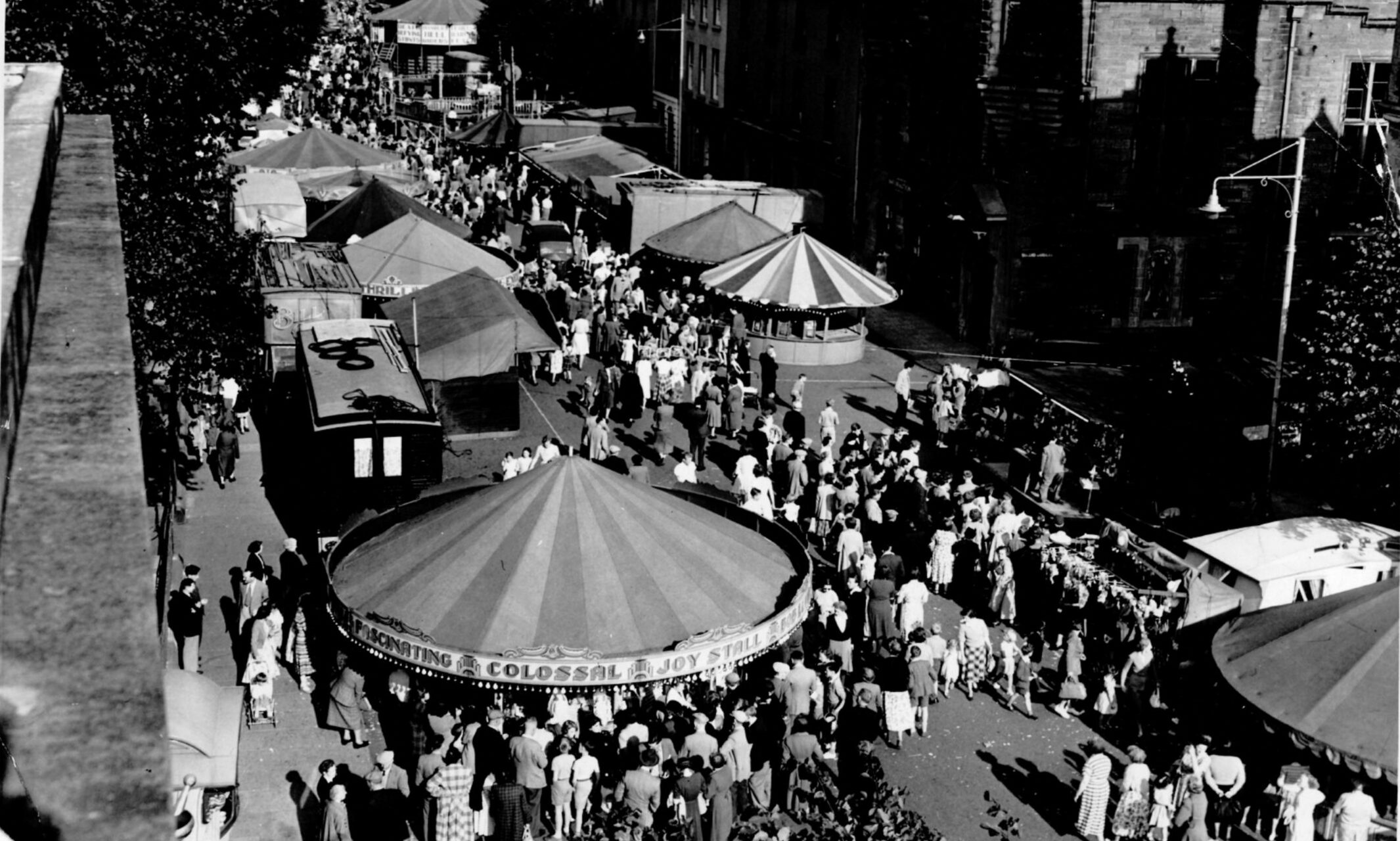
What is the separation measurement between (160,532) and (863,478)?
1008cm

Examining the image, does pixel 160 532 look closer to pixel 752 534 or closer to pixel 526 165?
pixel 752 534

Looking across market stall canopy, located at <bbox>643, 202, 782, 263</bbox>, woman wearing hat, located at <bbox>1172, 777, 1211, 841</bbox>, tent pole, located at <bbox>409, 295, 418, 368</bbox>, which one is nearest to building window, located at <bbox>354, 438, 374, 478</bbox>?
tent pole, located at <bbox>409, 295, 418, 368</bbox>

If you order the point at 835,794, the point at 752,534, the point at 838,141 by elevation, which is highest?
the point at 838,141

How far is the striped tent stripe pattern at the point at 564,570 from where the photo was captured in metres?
15.7

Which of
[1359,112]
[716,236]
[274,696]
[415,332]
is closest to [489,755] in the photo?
[274,696]

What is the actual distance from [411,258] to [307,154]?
14.0 meters

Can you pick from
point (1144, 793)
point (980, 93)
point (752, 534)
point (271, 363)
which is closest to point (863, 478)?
point (752, 534)

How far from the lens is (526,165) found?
55.9 meters

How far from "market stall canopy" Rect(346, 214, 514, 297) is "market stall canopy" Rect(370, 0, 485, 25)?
59.2 m

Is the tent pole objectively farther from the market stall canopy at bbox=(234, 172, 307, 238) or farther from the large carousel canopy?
the large carousel canopy

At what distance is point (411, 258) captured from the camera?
32.6m

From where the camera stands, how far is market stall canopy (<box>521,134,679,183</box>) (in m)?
48.2

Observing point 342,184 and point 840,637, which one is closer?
point 840,637

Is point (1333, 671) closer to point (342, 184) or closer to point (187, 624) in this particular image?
point (187, 624)
